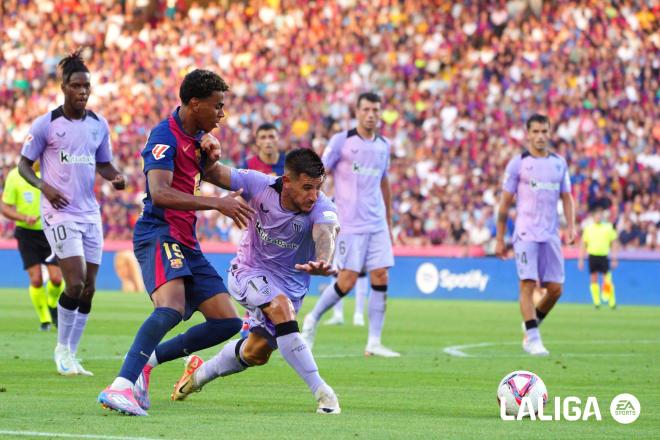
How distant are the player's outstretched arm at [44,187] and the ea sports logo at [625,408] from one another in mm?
4862

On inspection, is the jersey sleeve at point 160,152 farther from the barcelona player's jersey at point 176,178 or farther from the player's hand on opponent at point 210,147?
the player's hand on opponent at point 210,147

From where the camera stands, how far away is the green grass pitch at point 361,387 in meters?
7.45

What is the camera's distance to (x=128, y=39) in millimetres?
42062

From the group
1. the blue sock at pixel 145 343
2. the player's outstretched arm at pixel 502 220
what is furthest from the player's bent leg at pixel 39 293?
the blue sock at pixel 145 343

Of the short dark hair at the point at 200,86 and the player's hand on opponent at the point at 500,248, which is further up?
the short dark hair at the point at 200,86

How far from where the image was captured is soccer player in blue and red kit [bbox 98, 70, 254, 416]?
324 inches

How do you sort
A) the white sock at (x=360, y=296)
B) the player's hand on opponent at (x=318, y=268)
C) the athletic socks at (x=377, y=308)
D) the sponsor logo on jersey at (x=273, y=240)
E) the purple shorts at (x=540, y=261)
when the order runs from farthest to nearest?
1. the white sock at (x=360, y=296)
2. the purple shorts at (x=540, y=261)
3. the athletic socks at (x=377, y=308)
4. the sponsor logo on jersey at (x=273, y=240)
5. the player's hand on opponent at (x=318, y=268)

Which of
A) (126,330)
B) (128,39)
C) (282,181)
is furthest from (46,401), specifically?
(128,39)

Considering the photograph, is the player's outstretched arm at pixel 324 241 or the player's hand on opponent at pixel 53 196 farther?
the player's hand on opponent at pixel 53 196

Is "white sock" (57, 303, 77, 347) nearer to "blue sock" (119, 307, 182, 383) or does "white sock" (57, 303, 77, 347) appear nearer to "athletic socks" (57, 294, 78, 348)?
"athletic socks" (57, 294, 78, 348)

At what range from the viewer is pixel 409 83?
1414 inches

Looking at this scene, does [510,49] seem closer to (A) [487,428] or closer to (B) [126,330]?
(B) [126,330]

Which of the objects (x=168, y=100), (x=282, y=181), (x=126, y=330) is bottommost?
(x=126, y=330)

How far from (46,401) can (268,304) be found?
1.68 metres
